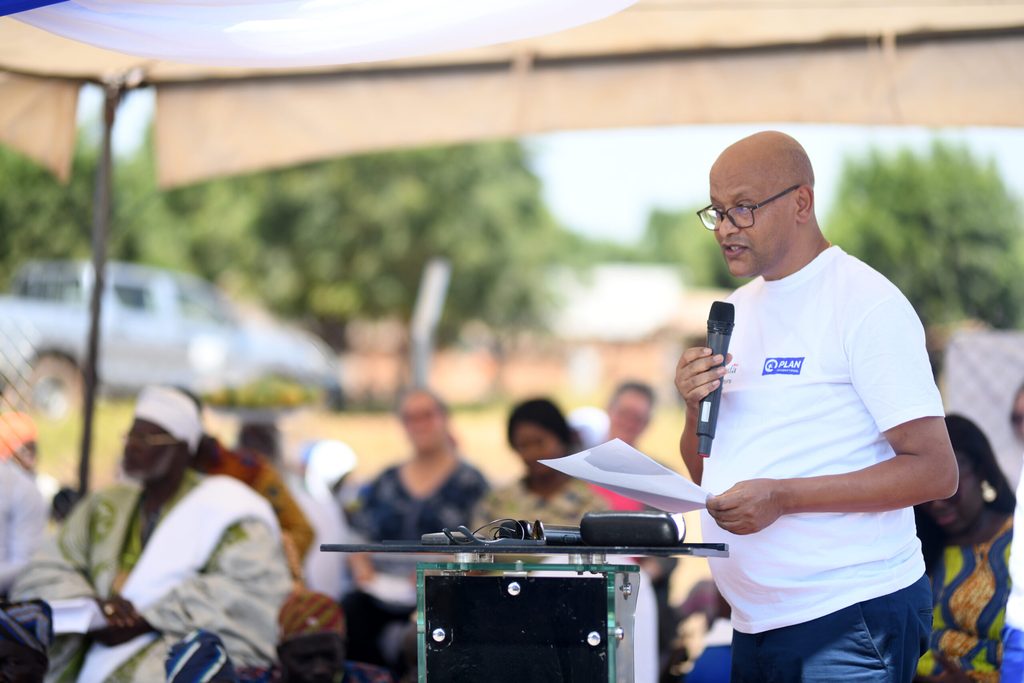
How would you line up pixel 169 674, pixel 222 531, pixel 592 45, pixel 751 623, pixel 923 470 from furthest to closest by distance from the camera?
1. pixel 592 45
2. pixel 222 531
3. pixel 169 674
4. pixel 751 623
5. pixel 923 470

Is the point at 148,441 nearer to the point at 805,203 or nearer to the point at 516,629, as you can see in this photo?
the point at 516,629

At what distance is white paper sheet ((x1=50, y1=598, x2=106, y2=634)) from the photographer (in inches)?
177

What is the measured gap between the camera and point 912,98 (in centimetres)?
552

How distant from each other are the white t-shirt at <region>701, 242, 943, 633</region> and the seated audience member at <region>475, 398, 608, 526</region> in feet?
8.95

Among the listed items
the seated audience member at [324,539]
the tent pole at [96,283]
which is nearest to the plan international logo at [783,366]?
the seated audience member at [324,539]

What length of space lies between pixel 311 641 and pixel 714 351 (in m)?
2.28

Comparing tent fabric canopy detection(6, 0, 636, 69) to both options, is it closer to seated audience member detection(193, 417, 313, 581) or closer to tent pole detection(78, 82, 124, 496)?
seated audience member detection(193, 417, 313, 581)

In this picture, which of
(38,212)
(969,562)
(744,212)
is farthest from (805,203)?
(38,212)

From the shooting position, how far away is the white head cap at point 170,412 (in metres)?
5.27

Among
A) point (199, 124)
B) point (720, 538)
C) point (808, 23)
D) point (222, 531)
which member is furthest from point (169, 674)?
point (808, 23)

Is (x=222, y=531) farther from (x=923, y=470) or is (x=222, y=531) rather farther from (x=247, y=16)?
(x=923, y=470)

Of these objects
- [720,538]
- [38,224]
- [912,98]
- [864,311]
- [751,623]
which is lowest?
[751,623]

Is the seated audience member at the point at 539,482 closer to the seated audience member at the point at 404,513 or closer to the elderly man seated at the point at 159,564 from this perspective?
the seated audience member at the point at 404,513

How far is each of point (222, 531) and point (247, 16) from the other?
85.1 inches
